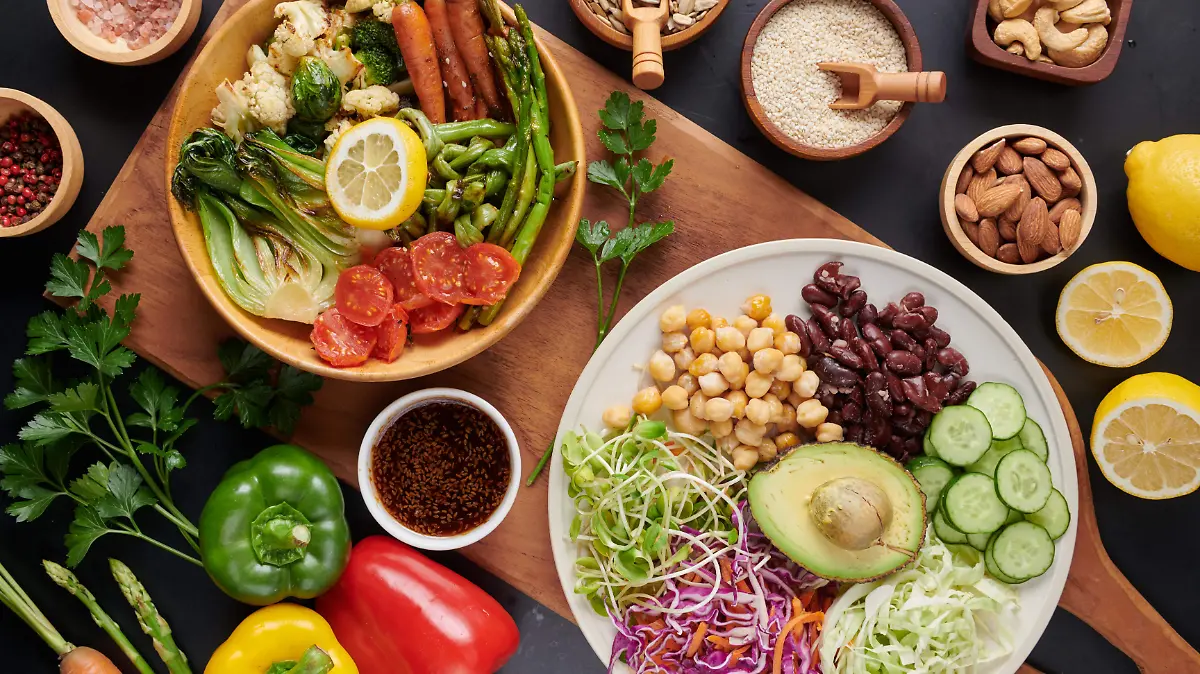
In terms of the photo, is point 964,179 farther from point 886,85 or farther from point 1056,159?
point 886,85

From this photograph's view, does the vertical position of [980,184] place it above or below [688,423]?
above

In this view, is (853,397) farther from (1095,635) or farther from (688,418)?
(1095,635)

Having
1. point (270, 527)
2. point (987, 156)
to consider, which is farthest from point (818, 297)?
point (270, 527)

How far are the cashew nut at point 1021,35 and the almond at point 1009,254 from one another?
0.60 metres

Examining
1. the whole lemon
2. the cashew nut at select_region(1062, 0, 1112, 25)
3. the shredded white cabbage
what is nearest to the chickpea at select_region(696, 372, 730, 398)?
the shredded white cabbage

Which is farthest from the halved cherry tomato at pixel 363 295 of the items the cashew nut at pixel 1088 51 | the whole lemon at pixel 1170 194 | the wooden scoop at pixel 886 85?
the whole lemon at pixel 1170 194

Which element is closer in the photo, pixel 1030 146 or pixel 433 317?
pixel 433 317

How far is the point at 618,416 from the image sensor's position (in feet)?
8.36

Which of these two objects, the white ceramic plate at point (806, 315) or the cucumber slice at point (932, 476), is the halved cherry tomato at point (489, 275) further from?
the cucumber slice at point (932, 476)

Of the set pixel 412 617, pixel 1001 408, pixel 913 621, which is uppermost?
pixel 1001 408

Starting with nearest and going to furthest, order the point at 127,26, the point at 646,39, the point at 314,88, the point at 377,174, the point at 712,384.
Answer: the point at 377,174
the point at 314,88
the point at 646,39
the point at 712,384
the point at 127,26

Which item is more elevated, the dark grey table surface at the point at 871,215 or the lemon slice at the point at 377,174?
the lemon slice at the point at 377,174

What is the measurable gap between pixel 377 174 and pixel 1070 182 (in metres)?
2.11

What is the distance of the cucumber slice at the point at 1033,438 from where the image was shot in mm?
2588
